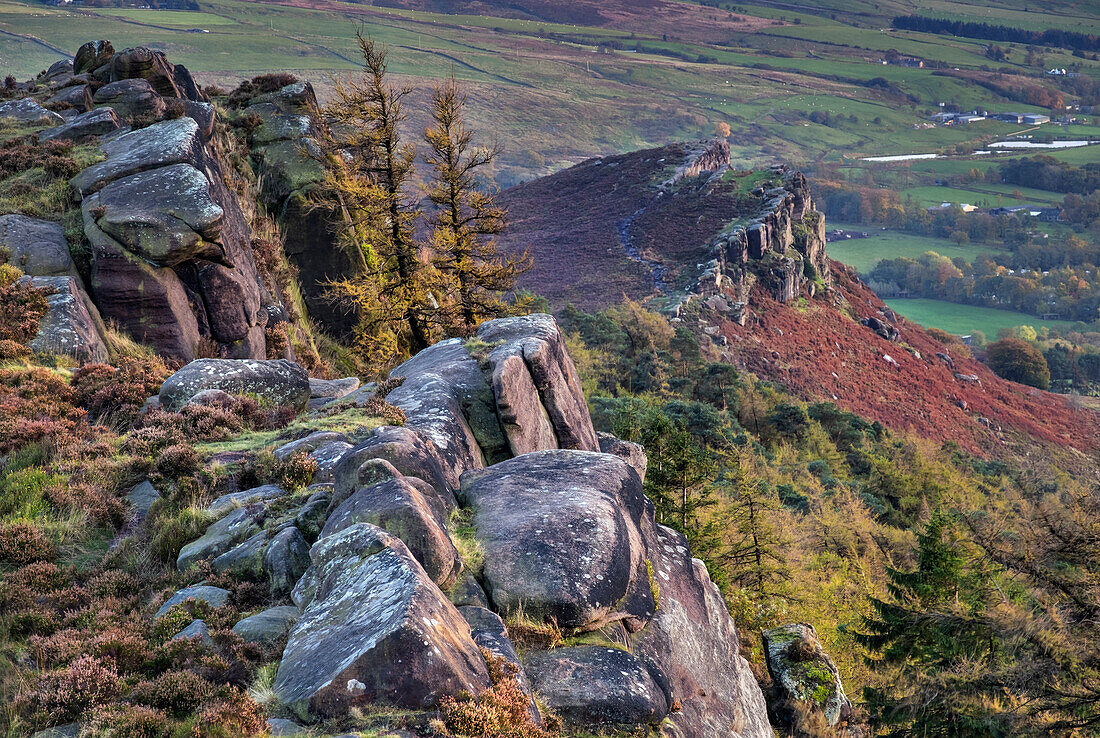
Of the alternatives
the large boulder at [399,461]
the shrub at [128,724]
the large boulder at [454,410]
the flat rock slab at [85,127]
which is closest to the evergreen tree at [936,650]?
the large boulder at [454,410]

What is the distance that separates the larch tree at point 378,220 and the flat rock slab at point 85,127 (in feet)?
25.3

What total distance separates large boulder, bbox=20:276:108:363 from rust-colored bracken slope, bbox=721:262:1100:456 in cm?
6295

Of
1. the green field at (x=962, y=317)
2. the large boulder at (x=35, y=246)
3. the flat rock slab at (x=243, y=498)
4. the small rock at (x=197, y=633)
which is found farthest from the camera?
the green field at (x=962, y=317)

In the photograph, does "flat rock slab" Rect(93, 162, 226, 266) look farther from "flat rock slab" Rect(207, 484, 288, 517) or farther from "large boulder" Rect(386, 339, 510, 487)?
"flat rock slab" Rect(207, 484, 288, 517)

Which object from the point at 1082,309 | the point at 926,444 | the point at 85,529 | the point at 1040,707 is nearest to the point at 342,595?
the point at 85,529

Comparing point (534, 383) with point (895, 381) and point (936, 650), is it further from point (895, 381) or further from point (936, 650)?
point (895, 381)

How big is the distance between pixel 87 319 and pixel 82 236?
9.80ft

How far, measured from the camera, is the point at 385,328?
2922 cm

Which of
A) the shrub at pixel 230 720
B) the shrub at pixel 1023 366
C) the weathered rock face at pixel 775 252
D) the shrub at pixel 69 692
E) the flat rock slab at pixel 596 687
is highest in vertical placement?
the shrub at pixel 230 720

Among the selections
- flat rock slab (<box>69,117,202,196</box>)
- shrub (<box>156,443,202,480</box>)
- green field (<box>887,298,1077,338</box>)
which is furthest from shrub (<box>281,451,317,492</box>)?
green field (<box>887,298,1077,338</box>)

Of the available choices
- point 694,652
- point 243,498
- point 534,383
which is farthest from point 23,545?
point 694,652

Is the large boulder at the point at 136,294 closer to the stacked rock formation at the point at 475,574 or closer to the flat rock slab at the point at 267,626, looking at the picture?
the stacked rock formation at the point at 475,574

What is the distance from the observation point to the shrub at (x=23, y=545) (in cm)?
959

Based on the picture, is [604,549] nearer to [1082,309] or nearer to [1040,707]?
[1040,707]
